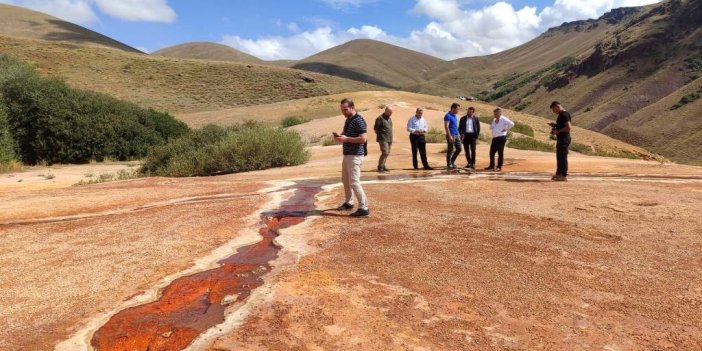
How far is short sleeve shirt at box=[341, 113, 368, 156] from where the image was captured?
24.2 feet

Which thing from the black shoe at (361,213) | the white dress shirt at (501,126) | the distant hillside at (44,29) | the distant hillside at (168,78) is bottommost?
the black shoe at (361,213)

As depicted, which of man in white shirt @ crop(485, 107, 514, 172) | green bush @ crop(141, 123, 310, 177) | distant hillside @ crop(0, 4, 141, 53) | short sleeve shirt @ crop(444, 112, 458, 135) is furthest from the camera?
distant hillside @ crop(0, 4, 141, 53)

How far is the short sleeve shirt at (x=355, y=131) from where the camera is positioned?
24.2 ft

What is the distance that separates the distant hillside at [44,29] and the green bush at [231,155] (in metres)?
103

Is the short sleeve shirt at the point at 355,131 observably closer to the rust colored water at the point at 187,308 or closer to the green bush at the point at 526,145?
the rust colored water at the point at 187,308

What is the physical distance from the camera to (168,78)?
6925 cm

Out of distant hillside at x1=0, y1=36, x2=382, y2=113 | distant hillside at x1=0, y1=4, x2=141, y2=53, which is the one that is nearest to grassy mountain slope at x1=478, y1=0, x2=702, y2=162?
distant hillside at x1=0, y1=36, x2=382, y2=113

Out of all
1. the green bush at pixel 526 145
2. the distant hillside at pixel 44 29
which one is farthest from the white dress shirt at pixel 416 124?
the distant hillside at pixel 44 29

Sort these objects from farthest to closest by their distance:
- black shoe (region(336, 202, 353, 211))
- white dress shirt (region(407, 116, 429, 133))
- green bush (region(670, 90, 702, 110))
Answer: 1. green bush (region(670, 90, 702, 110))
2. white dress shirt (region(407, 116, 429, 133))
3. black shoe (region(336, 202, 353, 211))

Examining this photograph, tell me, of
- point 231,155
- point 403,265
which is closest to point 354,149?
point 403,265

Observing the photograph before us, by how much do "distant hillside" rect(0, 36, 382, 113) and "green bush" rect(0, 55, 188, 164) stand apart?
1239 inches

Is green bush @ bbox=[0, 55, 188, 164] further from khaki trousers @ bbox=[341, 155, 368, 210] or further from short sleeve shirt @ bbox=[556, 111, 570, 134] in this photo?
khaki trousers @ bbox=[341, 155, 368, 210]

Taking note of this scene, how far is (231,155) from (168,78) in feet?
186

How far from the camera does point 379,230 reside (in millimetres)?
6789
